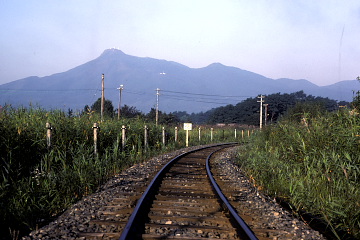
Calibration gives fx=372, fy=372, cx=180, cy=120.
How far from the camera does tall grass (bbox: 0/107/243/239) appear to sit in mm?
5805

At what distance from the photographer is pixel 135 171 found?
421 inches

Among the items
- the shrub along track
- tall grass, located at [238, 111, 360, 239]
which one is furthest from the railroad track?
tall grass, located at [238, 111, 360, 239]

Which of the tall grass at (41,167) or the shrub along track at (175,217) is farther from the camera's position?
the tall grass at (41,167)

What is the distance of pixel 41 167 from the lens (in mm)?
7824

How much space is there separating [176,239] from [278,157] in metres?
7.74

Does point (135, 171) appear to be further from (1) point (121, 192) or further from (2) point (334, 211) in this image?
(2) point (334, 211)

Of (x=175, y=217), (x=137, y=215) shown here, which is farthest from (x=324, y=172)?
(x=137, y=215)

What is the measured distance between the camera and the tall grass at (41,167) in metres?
5.80

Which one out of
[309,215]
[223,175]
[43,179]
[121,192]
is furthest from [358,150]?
[43,179]

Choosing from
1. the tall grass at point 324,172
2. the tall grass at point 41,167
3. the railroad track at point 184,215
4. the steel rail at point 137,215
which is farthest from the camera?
the tall grass at point 41,167

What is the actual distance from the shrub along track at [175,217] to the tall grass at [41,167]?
0.48 m

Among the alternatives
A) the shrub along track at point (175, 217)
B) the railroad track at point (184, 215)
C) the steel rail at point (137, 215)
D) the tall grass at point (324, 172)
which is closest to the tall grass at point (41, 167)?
the shrub along track at point (175, 217)

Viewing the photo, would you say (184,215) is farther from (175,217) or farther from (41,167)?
(41,167)

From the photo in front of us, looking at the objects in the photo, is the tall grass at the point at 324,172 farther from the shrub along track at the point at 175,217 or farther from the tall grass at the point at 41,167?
the tall grass at the point at 41,167
